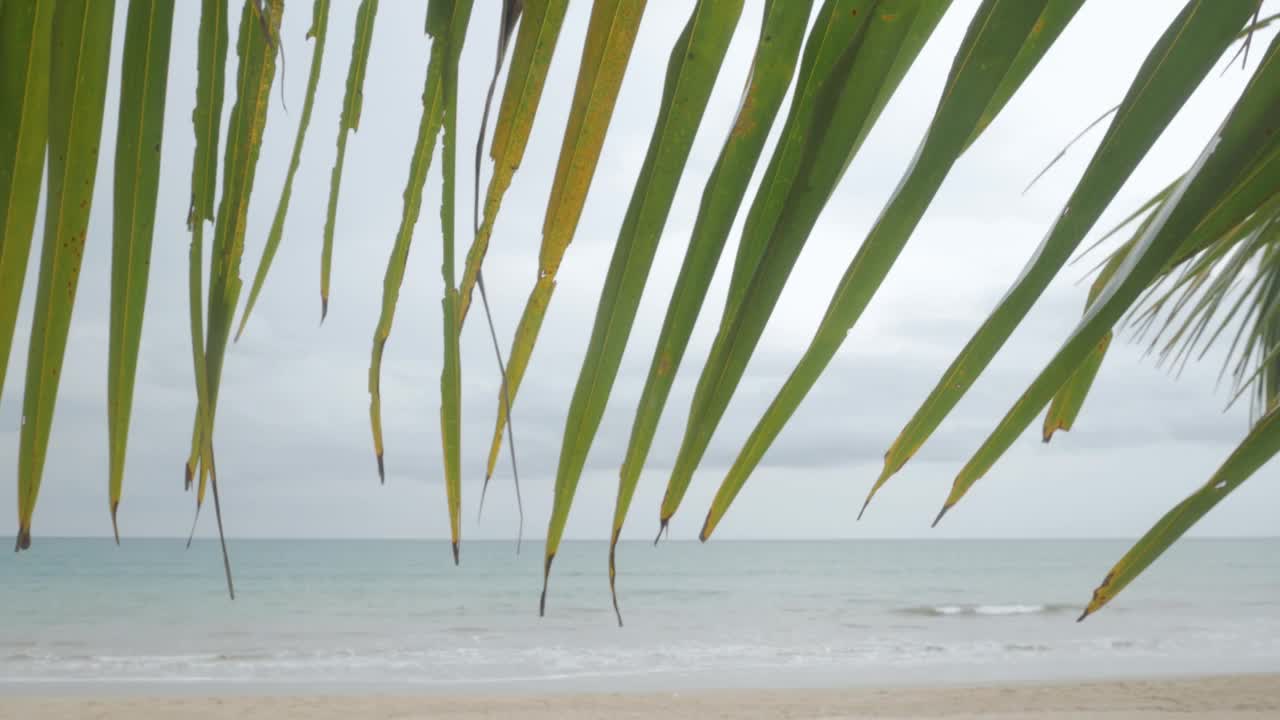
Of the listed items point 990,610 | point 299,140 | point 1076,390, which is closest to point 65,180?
point 299,140

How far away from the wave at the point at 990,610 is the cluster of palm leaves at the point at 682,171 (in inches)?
802

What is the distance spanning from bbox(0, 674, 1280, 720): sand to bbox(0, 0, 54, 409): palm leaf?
933 centimetres

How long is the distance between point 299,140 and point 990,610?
73.3ft

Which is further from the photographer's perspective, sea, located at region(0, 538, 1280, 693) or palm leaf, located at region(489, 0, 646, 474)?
sea, located at region(0, 538, 1280, 693)

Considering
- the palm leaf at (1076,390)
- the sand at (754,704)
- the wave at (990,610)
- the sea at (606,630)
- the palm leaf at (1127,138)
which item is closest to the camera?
the palm leaf at (1127,138)

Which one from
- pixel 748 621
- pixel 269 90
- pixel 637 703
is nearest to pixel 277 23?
pixel 269 90

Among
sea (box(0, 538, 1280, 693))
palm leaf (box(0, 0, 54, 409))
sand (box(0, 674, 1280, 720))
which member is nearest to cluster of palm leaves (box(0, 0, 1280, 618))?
palm leaf (box(0, 0, 54, 409))

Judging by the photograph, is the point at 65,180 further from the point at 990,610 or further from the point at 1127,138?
the point at 990,610

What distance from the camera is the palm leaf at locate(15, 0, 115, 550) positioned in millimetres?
293

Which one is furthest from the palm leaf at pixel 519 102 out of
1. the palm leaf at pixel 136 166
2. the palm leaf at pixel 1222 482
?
the palm leaf at pixel 1222 482

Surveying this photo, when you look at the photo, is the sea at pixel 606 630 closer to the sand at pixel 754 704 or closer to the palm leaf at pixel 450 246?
the sand at pixel 754 704

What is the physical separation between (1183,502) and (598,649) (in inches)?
574

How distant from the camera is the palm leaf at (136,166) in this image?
0.30 metres

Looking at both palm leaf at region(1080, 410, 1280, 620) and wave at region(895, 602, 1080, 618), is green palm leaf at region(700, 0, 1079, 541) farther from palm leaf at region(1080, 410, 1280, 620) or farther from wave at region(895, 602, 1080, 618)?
wave at region(895, 602, 1080, 618)
